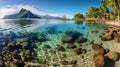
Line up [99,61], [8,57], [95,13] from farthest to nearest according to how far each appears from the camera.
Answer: [95,13], [8,57], [99,61]

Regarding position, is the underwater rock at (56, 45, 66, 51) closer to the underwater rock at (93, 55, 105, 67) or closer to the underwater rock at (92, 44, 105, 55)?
the underwater rock at (92, 44, 105, 55)

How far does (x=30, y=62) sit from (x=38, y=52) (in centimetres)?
405

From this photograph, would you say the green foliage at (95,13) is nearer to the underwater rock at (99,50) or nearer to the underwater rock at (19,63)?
the underwater rock at (99,50)

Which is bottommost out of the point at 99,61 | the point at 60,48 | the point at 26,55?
the point at 26,55

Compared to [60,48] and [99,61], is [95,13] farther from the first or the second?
[99,61]

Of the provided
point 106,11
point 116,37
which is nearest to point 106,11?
point 106,11

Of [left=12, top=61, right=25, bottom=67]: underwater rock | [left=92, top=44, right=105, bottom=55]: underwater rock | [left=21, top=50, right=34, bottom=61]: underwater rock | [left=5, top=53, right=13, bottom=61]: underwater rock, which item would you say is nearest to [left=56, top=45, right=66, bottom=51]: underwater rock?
[left=21, top=50, right=34, bottom=61]: underwater rock

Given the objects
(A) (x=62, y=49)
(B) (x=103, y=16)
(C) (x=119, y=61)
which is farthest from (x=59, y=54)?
(B) (x=103, y=16)

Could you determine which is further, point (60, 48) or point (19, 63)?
point (60, 48)

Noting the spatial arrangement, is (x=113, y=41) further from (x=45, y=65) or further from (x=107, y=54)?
(x=45, y=65)

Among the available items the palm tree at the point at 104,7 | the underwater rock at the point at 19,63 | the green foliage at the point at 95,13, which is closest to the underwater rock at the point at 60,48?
the underwater rock at the point at 19,63

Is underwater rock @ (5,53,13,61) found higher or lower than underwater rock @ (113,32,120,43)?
lower

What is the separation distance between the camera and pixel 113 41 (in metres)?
31.3

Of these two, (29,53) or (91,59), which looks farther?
(29,53)
